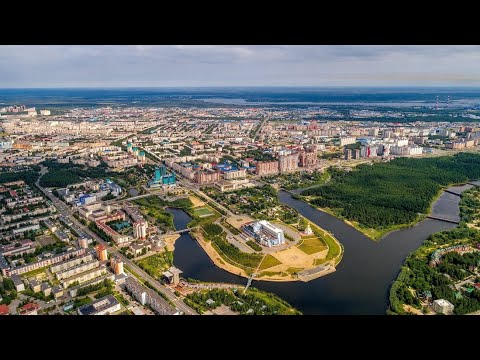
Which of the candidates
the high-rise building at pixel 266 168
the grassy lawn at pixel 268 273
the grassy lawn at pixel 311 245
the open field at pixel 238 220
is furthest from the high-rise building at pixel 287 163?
the grassy lawn at pixel 268 273

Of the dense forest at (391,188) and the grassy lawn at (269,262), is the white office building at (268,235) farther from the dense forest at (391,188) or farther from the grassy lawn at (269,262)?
the dense forest at (391,188)

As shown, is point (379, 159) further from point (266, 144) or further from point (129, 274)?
point (129, 274)

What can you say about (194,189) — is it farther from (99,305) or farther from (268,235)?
(99,305)

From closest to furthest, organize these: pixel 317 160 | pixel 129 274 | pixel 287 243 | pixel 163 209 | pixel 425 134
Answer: pixel 129 274
pixel 287 243
pixel 163 209
pixel 317 160
pixel 425 134

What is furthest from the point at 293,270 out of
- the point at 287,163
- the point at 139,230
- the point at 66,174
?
the point at 66,174
